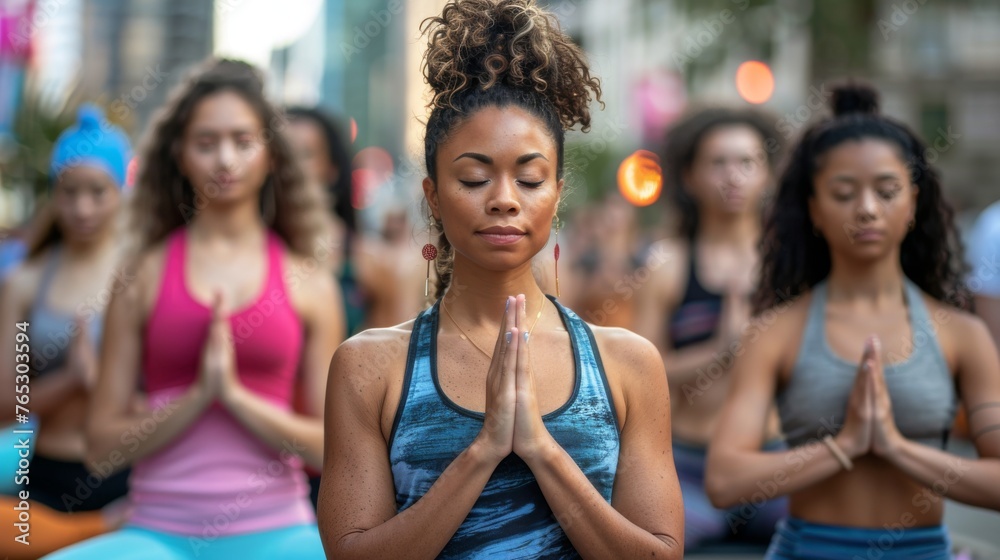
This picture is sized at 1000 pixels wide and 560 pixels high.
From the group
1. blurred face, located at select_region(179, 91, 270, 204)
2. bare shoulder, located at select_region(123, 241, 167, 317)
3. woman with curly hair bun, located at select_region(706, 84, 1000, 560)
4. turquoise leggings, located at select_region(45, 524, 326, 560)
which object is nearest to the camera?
woman with curly hair bun, located at select_region(706, 84, 1000, 560)

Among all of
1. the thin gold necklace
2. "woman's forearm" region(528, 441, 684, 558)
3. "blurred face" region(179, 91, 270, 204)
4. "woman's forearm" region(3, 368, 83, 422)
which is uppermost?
"blurred face" region(179, 91, 270, 204)

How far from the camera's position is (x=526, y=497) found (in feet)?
8.95

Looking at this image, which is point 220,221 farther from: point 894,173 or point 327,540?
point 894,173

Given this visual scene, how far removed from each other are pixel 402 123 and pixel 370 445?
77.9 meters

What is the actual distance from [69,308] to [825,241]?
135 inches

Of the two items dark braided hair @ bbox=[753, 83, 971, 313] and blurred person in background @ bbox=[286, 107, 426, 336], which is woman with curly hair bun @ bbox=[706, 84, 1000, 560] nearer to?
dark braided hair @ bbox=[753, 83, 971, 313]

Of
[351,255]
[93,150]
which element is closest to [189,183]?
[93,150]

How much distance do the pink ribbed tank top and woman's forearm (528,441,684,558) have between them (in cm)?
178

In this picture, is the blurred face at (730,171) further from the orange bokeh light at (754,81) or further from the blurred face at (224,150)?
the orange bokeh light at (754,81)

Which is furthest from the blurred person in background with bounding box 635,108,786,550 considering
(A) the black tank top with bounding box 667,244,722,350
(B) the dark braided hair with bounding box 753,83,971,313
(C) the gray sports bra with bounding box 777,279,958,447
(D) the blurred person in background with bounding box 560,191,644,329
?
(C) the gray sports bra with bounding box 777,279,958,447

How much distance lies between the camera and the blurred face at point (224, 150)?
4449 millimetres

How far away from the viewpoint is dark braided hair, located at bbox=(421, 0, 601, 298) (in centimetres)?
280

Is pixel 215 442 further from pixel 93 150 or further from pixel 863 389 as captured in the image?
pixel 863 389


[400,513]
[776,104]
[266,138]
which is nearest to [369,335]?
[400,513]
